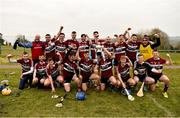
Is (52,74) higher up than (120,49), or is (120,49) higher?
(120,49)

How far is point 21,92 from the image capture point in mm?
12594

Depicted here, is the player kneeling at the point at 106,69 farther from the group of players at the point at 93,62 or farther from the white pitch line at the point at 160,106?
the white pitch line at the point at 160,106

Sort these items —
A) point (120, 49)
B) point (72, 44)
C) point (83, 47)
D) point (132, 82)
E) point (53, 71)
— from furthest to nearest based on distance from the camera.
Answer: point (120, 49)
point (83, 47)
point (72, 44)
point (53, 71)
point (132, 82)

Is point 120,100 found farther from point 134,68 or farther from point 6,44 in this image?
point 6,44

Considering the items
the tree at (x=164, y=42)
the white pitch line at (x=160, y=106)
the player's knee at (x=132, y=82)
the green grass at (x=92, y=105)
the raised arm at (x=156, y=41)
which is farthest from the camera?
the tree at (x=164, y=42)

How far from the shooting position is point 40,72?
41.9 feet

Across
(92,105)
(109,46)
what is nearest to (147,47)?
(109,46)

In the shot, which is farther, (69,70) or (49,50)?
(49,50)

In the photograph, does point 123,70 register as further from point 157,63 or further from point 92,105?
point 92,105

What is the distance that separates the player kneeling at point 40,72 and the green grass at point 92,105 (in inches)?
16.3

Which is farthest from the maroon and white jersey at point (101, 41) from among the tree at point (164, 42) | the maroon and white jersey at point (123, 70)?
the tree at point (164, 42)

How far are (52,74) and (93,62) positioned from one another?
171 cm

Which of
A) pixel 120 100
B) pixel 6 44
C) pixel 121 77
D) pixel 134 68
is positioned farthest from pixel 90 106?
pixel 6 44

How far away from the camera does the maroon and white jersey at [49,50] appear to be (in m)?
A: 13.1
